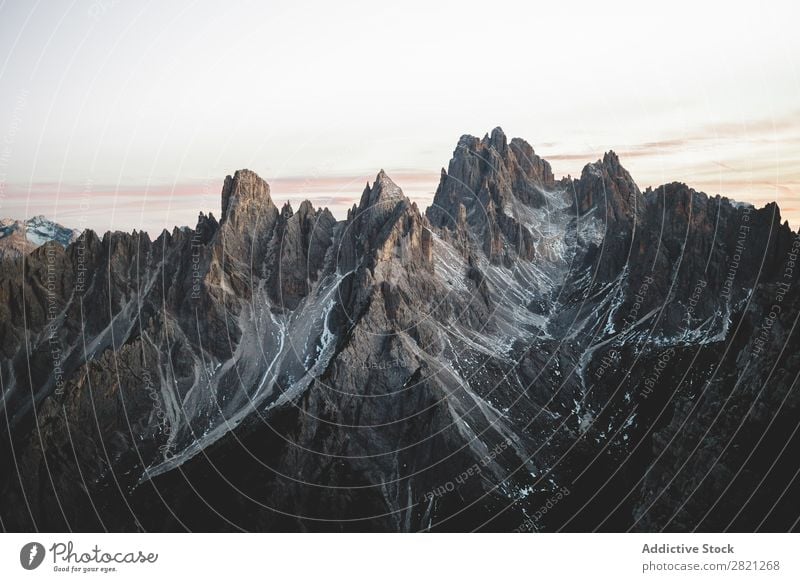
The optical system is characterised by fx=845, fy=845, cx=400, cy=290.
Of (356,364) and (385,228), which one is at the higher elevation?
(385,228)

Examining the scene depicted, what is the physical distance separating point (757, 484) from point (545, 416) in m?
88.5

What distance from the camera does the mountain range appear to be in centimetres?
13050

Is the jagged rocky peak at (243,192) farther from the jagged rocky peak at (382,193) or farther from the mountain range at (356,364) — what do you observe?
the jagged rocky peak at (382,193)

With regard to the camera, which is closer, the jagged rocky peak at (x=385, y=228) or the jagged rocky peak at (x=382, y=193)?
the jagged rocky peak at (x=385, y=228)

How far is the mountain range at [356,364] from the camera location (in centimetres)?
13050

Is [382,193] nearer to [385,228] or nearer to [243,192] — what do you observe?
[385,228]

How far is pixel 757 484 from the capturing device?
62094 mm
